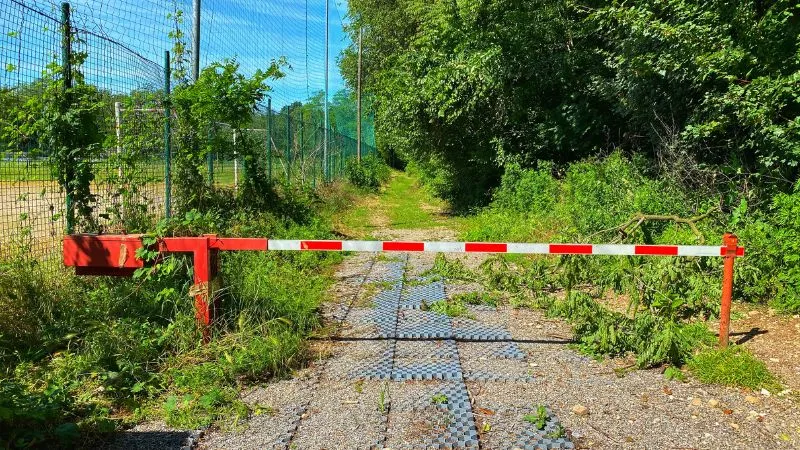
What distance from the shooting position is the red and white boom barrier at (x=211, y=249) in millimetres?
4578

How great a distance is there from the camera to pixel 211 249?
467 centimetres

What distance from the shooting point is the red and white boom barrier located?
15.0 ft

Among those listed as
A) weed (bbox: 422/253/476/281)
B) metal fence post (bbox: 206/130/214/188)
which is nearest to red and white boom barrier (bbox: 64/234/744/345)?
weed (bbox: 422/253/476/281)

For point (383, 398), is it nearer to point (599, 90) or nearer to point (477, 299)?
point (477, 299)

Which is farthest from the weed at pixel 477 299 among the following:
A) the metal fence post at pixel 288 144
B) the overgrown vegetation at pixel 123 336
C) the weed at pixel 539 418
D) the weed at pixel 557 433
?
the metal fence post at pixel 288 144

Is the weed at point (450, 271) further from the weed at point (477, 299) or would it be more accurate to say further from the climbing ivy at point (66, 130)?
the climbing ivy at point (66, 130)

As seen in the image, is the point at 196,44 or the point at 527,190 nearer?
the point at 196,44

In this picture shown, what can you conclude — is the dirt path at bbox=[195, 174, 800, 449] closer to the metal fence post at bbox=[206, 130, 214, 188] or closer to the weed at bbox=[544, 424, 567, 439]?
the weed at bbox=[544, 424, 567, 439]

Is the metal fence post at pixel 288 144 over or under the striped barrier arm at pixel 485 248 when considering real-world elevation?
over

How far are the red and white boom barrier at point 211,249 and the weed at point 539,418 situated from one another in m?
1.33

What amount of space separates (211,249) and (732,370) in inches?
158

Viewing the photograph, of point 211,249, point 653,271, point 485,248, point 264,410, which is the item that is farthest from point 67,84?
point 653,271

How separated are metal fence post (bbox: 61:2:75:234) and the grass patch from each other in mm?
5279

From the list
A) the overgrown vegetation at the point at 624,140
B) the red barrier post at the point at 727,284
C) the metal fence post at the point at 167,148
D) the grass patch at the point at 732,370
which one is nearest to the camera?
the grass patch at the point at 732,370
